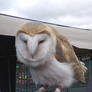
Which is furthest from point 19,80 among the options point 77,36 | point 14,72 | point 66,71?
point 66,71

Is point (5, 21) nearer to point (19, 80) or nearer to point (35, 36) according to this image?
point (35, 36)

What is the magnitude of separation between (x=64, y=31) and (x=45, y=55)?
617 millimetres

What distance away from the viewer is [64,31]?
2074mm

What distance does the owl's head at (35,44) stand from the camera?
1521mm

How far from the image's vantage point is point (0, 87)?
97.6 inches

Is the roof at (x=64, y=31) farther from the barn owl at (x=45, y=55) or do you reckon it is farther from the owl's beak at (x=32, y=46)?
the owl's beak at (x=32, y=46)


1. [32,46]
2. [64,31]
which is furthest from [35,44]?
[64,31]

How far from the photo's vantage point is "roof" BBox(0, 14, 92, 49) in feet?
6.01

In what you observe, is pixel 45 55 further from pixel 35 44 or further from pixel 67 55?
pixel 67 55

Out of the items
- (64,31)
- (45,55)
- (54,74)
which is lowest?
(54,74)

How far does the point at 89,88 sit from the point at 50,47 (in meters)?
0.64

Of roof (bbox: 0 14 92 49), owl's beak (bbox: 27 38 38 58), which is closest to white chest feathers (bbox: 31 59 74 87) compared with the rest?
owl's beak (bbox: 27 38 38 58)

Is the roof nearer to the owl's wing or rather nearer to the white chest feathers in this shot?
the owl's wing

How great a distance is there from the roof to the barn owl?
26 cm
